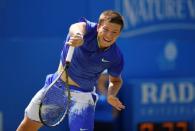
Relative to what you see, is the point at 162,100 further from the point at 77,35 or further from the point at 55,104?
the point at 77,35

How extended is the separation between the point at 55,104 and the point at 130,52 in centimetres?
306

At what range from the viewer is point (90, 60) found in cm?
532

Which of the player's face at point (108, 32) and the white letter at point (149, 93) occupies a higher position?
the player's face at point (108, 32)

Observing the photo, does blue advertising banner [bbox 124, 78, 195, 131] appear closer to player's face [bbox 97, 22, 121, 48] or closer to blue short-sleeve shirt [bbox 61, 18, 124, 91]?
blue short-sleeve shirt [bbox 61, 18, 124, 91]

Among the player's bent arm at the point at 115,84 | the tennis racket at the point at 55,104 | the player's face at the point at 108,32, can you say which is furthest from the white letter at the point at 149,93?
the player's face at the point at 108,32

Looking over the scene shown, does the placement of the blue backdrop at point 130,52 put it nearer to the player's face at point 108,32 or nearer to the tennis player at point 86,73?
the tennis player at point 86,73

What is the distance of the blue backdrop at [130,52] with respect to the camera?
7.57 meters

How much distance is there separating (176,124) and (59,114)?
315 centimetres

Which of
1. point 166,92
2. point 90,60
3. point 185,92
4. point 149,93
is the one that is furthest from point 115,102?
point 185,92

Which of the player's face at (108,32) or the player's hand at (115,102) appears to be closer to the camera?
the player's face at (108,32)

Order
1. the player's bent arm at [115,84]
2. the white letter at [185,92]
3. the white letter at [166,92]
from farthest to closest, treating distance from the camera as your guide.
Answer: the white letter at [185,92], the white letter at [166,92], the player's bent arm at [115,84]

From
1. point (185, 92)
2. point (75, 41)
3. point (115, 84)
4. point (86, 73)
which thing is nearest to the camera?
point (75, 41)

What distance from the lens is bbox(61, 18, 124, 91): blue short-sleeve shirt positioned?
17.2ft

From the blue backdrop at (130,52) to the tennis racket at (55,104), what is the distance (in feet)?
7.65
